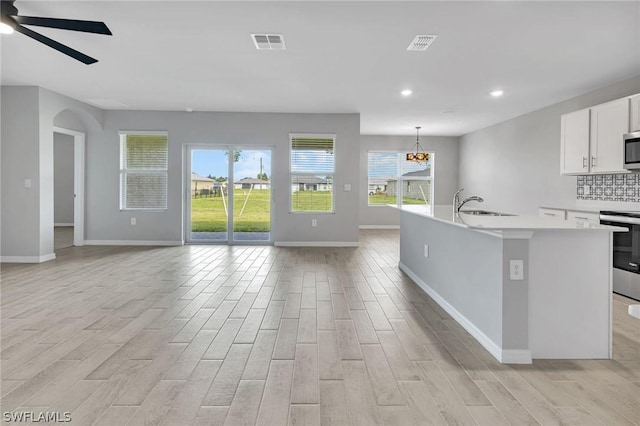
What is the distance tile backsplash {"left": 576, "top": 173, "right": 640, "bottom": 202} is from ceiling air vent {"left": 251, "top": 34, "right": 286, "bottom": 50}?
187 inches

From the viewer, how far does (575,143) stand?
17.4 ft

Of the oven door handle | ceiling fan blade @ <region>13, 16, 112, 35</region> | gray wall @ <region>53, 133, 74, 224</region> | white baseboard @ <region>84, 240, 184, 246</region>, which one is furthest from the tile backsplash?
gray wall @ <region>53, 133, 74, 224</region>

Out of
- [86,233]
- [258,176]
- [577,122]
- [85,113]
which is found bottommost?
[86,233]

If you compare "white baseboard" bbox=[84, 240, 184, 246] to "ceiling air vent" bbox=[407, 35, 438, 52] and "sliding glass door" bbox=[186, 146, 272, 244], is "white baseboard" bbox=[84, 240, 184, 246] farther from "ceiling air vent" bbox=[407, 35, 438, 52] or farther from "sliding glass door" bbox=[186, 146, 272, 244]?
"ceiling air vent" bbox=[407, 35, 438, 52]

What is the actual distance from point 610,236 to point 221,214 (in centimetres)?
675

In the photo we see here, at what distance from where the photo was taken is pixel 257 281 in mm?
4754

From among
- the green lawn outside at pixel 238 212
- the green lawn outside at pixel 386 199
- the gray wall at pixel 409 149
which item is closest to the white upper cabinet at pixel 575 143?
the green lawn outside at pixel 238 212

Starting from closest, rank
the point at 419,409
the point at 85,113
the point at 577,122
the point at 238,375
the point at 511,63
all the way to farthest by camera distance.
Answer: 1. the point at 419,409
2. the point at 238,375
3. the point at 511,63
4. the point at 577,122
5. the point at 85,113

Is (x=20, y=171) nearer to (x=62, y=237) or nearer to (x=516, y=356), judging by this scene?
(x=62, y=237)

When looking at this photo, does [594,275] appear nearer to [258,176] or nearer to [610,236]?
[610,236]

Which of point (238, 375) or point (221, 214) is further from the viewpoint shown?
point (221, 214)

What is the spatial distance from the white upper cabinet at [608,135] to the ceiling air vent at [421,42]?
257 centimetres

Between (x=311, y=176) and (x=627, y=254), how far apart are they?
17.3 ft

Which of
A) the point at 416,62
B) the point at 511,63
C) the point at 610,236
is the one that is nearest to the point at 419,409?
the point at 610,236
